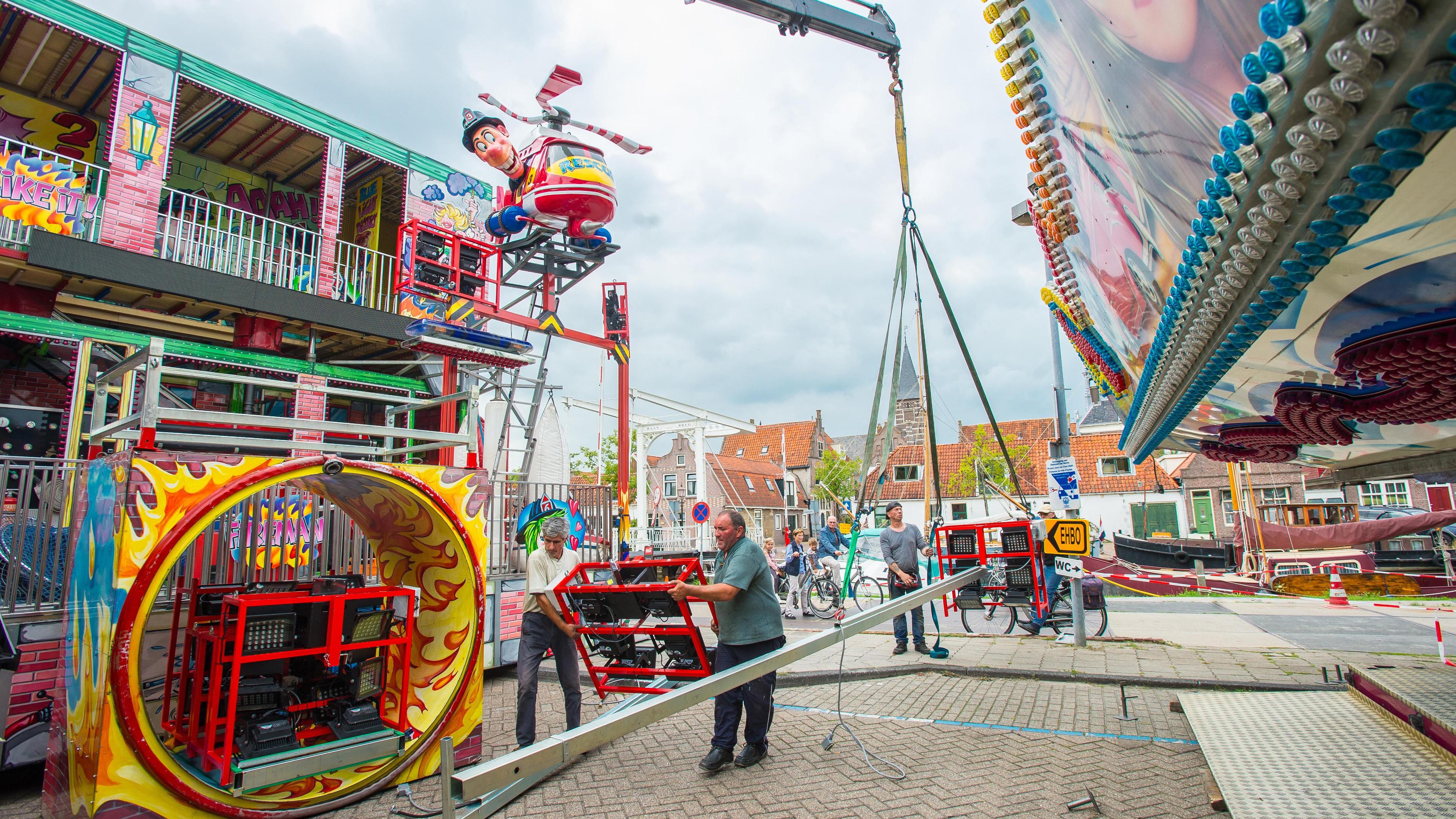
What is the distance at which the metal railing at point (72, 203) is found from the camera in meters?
7.69

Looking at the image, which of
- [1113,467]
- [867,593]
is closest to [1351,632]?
A: [867,593]

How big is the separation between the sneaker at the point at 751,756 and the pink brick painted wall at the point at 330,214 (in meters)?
8.98

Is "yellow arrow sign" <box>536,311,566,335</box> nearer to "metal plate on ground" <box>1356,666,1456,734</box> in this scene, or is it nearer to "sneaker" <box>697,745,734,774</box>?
"sneaker" <box>697,745,734,774</box>

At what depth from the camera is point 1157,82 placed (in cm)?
224

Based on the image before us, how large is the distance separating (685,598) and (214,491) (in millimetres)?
2749

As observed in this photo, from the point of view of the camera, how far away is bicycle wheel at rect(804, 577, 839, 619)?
39.7 feet

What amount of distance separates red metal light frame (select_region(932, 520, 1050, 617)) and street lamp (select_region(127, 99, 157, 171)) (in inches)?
403

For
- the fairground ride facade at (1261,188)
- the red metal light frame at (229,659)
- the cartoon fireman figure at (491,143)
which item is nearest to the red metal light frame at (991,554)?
the fairground ride facade at (1261,188)

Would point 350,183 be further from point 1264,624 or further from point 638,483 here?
point 1264,624

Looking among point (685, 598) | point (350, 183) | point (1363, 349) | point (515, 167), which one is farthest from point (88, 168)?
point (1363, 349)

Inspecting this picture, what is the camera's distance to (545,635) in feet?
16.6

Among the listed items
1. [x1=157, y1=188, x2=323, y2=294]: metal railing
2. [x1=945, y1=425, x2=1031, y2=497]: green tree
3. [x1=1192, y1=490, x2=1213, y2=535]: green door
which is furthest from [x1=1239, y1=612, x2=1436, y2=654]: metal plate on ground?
[x1=945, y1=425, x2=1031, y2=497]: green tree

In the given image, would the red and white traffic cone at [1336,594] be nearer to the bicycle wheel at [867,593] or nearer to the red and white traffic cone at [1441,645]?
the red and white traffic cone at [1441,645]

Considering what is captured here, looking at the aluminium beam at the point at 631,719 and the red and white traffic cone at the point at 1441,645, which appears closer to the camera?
the aluminium beam at the point at 631,719
